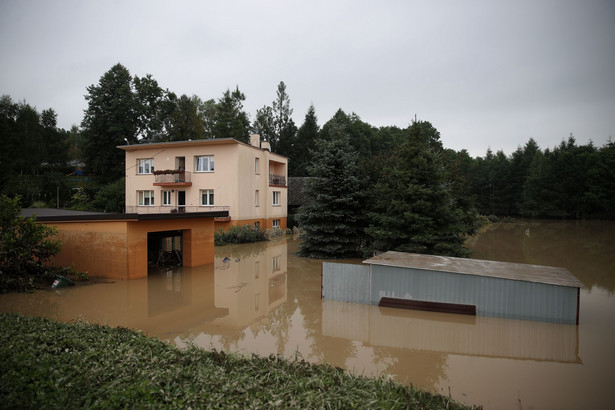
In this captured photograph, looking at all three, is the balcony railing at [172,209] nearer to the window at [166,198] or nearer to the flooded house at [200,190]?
the flooded house at [200,190]

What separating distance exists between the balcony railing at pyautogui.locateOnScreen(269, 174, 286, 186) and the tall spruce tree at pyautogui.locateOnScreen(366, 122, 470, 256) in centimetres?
1879

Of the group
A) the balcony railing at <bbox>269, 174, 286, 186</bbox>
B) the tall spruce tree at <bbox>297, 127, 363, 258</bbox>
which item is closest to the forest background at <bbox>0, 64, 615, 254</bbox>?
the tall spruce tree at <bbox>297, 127, 363, 258</bbox>

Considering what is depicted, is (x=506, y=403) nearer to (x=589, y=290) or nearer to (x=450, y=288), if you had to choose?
(x=450, y=288)

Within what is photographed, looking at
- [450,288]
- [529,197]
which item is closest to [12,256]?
[450,288]

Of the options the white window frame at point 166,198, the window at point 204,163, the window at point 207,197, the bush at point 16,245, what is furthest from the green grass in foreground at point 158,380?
the white window frame at point 166,198

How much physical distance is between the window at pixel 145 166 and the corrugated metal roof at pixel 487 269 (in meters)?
27.2

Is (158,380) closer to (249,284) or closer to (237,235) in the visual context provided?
(249,284)

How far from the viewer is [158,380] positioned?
5203 mm

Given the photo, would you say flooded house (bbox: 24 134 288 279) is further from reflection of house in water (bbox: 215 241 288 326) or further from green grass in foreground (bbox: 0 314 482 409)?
green grass in foreground (bbox: 0 314 482 409)

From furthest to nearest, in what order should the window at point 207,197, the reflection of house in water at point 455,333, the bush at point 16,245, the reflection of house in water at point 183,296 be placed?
the window at point 207,197
the bush at point 16,245
the reflection of house in water at point 183,296
the reflection of house in water at point 455,333

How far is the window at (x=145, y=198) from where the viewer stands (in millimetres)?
34050

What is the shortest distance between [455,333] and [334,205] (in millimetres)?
12078

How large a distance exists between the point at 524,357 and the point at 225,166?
26.0 m

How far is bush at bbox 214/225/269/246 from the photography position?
88.8 ft
